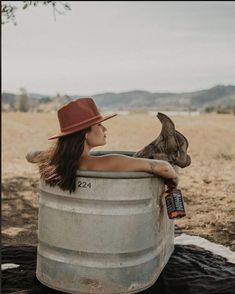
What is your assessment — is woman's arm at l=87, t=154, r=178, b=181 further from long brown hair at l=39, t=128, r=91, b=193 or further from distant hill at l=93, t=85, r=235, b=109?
distant hill at l=93, t=85, r=235, b=109

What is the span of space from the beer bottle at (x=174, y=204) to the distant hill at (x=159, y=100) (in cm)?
111

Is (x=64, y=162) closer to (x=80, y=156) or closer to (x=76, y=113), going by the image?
(x=80, y=156)

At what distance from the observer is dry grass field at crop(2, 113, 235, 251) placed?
4.62 meters

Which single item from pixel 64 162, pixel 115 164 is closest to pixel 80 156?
pixel 64 162

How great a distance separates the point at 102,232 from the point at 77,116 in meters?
0.65

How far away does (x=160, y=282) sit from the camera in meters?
3.01

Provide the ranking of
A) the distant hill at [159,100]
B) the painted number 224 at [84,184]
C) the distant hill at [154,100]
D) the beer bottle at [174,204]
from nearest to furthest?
the painted number 224 at [84,184] → the beer bottle at [174,204] → the distant hill at [159,100] → the distant hill at [154,100]

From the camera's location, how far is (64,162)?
2754 mm

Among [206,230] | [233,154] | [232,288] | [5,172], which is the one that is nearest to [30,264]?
[232,288]

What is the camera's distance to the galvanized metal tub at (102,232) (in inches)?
105

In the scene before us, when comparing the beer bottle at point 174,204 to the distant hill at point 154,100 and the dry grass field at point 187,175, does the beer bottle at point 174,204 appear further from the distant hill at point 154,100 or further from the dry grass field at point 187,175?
the distant hill at point 154,100

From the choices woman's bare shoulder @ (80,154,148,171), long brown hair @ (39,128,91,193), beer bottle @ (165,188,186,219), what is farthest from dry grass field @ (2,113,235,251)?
beer bottle @ (165,188,186,219)

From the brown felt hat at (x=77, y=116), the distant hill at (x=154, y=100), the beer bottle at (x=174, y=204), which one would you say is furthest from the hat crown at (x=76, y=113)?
the distant hill at (x=154, y=100)

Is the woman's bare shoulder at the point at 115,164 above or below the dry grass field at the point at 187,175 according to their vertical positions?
above
